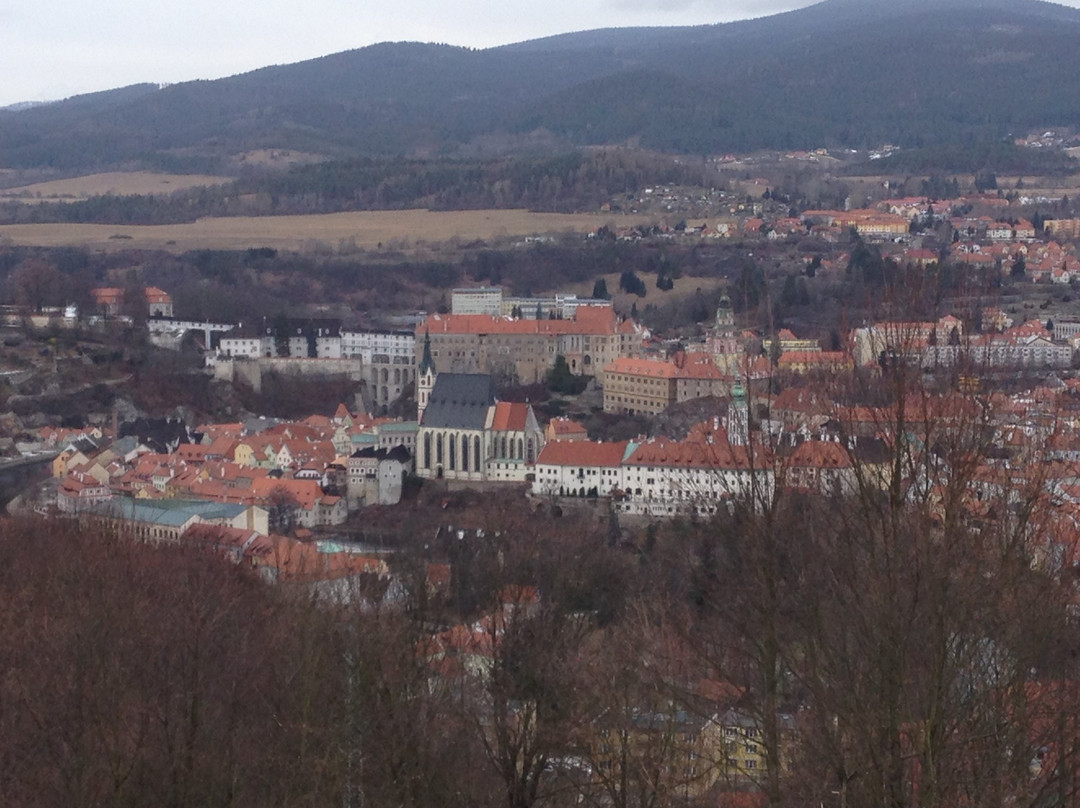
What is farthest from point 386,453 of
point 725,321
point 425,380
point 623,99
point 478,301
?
point 623,99

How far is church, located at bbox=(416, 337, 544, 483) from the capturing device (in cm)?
3359

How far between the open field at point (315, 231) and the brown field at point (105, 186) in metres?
14.1

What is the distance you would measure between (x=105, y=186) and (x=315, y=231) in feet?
77.5

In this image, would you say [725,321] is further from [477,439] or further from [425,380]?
[477,439]

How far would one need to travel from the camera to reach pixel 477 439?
111 feet

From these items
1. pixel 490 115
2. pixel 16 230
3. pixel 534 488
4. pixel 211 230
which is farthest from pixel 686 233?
pixel 490 115

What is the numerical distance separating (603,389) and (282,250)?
29456 mm

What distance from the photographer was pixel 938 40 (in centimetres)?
13300

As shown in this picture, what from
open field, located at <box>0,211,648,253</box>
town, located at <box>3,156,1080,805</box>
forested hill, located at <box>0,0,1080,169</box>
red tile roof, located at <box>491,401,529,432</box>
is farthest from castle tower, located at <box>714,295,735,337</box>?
forested hill, located at <box>0,0,1080,169</box>

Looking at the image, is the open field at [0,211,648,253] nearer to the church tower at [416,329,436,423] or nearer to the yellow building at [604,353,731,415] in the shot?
the church tower at [416,329,436,423]

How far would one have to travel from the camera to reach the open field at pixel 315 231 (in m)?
68.9

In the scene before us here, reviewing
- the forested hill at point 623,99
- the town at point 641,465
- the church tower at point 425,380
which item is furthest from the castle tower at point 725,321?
the forested hill at point 623,99

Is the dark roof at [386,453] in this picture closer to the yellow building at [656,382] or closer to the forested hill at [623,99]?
the yellow building at [656,382]

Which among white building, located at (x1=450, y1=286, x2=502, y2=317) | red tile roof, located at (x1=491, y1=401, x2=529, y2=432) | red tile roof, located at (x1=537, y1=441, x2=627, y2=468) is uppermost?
white building, located at (x1=450, y1=286, x2=502, y2=317)
